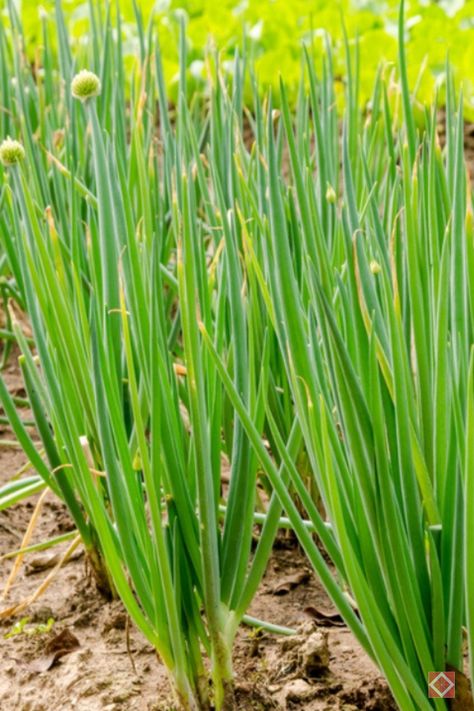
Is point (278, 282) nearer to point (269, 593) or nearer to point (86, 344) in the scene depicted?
→ point (86, 344)

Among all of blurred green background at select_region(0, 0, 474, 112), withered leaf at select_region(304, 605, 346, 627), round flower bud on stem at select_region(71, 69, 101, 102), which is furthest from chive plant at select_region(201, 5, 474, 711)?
blurred green background at select_region(0, 0, 474, 112)

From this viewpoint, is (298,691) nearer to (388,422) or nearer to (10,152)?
(388,422)

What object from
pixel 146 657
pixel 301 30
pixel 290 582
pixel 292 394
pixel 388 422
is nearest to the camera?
pixel 388 422

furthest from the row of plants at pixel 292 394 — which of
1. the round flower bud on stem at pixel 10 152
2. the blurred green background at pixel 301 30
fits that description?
the blurred green background at pixel 301 30

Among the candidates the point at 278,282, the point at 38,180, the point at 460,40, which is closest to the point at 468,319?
the point at 278,282

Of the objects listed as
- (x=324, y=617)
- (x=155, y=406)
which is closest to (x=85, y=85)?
(x=155, y=406)

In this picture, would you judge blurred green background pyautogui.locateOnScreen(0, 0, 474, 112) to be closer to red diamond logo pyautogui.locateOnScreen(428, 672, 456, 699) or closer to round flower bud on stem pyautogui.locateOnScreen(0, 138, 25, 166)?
round flower bud on stem pyautogui.locateOnScreen(0, 138, 25, 166)
